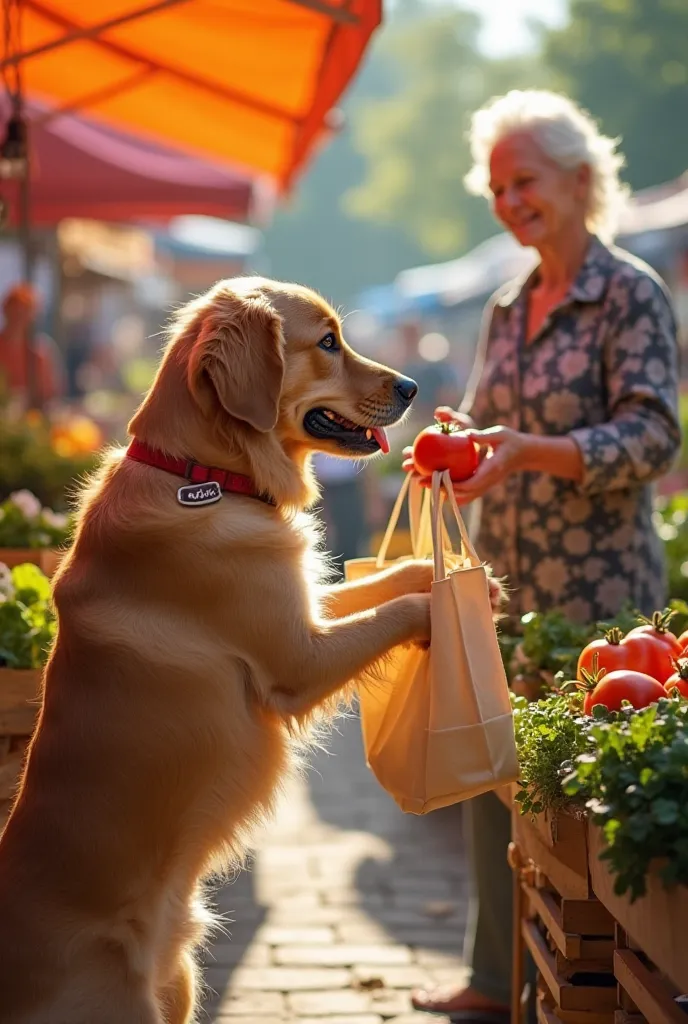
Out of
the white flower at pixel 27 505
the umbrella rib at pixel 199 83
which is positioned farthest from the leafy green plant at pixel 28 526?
the umbrella rib at pixel 199 83

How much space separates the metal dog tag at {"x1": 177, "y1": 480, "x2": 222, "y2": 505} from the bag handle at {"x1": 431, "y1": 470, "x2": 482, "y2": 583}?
0.52 metres

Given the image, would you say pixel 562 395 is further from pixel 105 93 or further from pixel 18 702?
pixel 105 93

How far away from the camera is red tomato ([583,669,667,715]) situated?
9.10 feet

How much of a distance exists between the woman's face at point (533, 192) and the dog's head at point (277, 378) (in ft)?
3.51

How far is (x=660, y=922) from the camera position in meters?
2.27

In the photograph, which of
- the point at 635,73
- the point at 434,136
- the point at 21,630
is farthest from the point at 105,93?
the point at 434,136

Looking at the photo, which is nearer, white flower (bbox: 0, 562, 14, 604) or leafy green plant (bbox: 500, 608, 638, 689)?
A: leafy green plant (bbox: 500, 608, 638, 689)

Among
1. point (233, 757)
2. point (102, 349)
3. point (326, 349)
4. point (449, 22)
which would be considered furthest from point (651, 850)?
point (449, 22)

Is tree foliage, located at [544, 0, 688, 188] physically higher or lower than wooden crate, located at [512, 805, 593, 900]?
higher

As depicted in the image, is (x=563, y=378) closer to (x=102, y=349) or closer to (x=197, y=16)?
(x=197, y=16)

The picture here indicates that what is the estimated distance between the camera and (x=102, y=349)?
88.3 ft

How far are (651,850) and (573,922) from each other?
0.77 meters

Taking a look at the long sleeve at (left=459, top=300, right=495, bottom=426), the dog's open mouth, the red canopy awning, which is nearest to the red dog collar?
the dog's open mouth

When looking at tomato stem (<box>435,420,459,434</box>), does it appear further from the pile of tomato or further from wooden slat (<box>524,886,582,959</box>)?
wooden slat (<box>524,886,582,959</box>)
